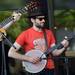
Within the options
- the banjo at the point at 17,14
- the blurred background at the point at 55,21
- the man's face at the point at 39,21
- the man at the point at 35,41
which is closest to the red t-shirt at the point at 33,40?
the man at the point at 35,41

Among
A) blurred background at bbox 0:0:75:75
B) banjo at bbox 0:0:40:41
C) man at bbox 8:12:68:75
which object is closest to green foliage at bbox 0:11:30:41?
blurred background at bbox 0:0:75:75

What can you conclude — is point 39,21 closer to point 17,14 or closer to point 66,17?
point 17,14

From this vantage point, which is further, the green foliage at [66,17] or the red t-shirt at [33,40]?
the green foliage at [66,17]

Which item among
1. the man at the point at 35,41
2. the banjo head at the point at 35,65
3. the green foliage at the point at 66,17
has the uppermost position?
the green foliage at the point at 66,17

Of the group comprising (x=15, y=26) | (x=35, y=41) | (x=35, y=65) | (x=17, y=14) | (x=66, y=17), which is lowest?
(x=35, y=65)

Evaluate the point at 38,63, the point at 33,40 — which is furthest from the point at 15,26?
the point at 38,63

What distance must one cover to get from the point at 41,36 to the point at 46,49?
0.20 m

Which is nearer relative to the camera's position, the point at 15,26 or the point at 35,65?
the point at 35,65

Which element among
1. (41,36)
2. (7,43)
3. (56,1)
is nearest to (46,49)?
(41,36)

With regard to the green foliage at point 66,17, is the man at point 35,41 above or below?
below

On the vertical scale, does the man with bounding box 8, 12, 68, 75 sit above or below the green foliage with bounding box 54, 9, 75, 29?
→ below

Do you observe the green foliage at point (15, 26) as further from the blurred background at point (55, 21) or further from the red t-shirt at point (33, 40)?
the red t-shirt at point (33, 40)

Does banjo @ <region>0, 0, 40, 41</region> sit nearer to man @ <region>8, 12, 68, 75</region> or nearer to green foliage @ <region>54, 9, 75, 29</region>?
man @ <region>8, 12, 68, 75</region>

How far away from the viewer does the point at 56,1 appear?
712cm
